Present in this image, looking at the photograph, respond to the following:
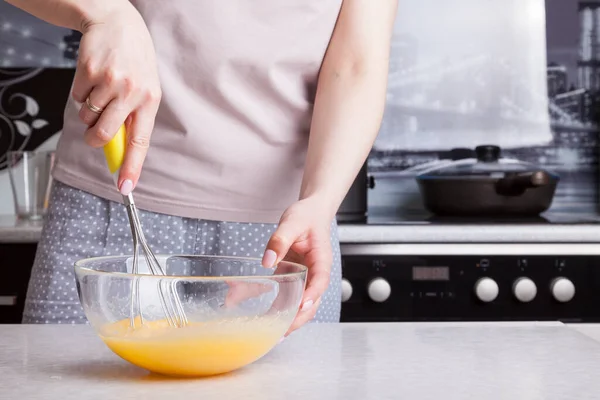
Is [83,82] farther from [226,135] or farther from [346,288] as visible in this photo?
[346,288]

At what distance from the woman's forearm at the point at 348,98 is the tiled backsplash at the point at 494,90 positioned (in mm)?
1174

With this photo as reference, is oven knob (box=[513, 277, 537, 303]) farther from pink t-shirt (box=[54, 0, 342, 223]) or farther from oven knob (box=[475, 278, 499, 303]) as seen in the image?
pink t-shirt (box=[54, 0, 342, 223])

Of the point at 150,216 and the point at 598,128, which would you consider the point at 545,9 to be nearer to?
the point at 598,128

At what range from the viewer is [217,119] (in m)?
1.00

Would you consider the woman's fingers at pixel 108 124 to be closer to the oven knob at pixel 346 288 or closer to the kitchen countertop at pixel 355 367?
the kitchen countertop at pixel 355 367

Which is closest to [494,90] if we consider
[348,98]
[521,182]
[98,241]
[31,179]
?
[521,182]

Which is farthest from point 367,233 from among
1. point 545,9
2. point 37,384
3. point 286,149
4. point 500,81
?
point 37,384

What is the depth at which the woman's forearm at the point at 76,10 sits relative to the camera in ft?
2.48

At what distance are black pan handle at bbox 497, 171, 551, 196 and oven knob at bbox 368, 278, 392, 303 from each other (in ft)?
1.23

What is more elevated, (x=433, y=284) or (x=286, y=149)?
(x=286, y=149)

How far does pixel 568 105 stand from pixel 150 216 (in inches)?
60.4

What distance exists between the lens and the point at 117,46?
28.2 inches

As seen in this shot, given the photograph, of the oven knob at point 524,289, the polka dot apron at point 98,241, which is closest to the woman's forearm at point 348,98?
the polka dot apron at point 98,241

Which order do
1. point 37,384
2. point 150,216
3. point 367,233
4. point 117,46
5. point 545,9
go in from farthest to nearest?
point 545,9
point 367,233
point 150,216
point 117,46
point 37,384
